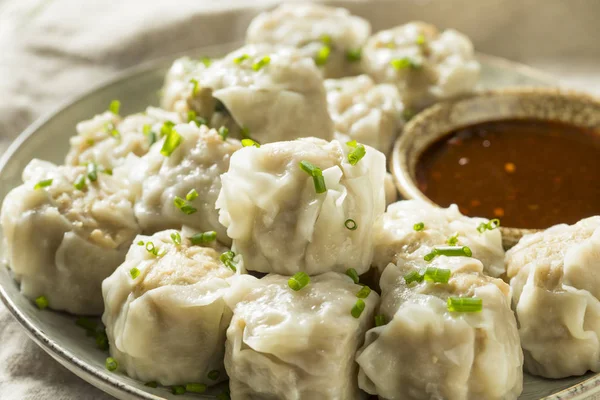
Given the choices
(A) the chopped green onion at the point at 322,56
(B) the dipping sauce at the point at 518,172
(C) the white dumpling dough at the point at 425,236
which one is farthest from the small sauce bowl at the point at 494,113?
(C) the white dumpling dough at the point at 425,236

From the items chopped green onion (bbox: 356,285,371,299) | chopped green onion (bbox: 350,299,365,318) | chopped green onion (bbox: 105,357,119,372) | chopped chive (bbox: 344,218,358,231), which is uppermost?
chopped chive (bbox: 344,218,358,231)

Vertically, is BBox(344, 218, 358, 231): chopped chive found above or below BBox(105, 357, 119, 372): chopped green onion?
above

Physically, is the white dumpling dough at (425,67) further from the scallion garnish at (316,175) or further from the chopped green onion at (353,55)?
the scallion garnish at (316,175)

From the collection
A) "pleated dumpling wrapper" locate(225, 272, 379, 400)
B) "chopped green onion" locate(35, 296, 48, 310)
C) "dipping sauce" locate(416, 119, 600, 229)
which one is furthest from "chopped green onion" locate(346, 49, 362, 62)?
"chopped green onion" locate(35, 296, 48, 310)

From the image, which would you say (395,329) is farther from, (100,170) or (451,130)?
(451,130)

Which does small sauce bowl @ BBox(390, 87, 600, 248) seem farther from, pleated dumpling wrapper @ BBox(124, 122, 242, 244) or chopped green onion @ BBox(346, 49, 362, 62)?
pleated dumpling wrapper @ BBox(124, 122, 242, 244)
